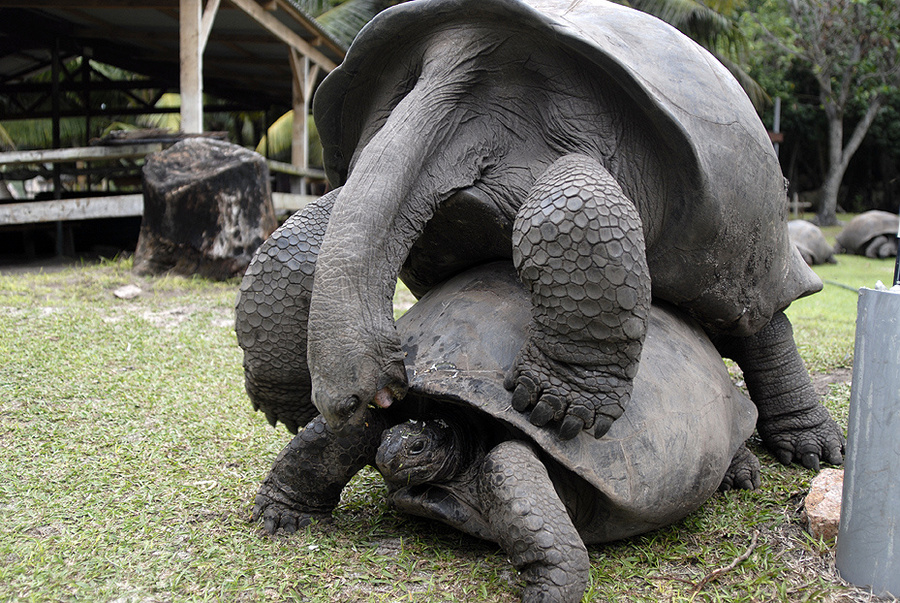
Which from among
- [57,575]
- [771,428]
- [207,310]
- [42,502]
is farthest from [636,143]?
[207,310]

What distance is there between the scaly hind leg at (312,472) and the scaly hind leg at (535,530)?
0.45 meters

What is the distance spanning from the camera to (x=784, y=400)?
2986 mm

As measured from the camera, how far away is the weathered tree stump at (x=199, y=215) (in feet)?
20.9

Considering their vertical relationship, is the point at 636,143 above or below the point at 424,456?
above

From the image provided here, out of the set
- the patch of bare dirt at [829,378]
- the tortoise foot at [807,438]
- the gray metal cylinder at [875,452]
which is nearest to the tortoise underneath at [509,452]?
the gray metal cylinder at [875,452]

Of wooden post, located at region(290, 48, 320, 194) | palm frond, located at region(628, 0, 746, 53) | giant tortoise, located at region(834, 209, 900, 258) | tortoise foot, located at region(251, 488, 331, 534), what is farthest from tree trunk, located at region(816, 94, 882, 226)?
tortoise foot, located at region(251, 488, 331, 534)

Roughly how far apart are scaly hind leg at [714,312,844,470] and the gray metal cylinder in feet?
3.37

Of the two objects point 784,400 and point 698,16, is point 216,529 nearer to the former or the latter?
point 784,400

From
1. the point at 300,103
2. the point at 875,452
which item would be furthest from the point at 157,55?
the point at 875,452

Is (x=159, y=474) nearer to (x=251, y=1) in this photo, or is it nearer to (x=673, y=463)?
(x=673, y=463)

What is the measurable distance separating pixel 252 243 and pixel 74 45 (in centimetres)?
678

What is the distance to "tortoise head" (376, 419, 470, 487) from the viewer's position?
6.37 feet

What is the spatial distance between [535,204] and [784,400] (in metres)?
1.72

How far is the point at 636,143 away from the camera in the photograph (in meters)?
2.16
